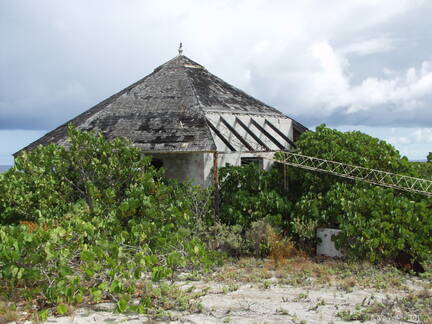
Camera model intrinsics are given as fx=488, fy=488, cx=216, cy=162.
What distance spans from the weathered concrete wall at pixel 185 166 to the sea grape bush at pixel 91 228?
147 cm

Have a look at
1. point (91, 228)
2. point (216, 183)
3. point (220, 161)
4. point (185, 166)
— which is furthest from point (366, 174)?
point (91, 228)

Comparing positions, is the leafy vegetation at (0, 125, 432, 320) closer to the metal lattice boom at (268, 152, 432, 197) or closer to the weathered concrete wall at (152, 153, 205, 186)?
the metal lattice boom at (268, 152, 432, 197)

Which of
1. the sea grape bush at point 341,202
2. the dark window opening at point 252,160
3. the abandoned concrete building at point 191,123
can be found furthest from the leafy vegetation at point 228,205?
the dark window opening at point 252,160

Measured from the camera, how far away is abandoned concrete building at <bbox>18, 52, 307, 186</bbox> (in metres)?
15.7

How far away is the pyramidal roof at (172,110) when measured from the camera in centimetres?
1583

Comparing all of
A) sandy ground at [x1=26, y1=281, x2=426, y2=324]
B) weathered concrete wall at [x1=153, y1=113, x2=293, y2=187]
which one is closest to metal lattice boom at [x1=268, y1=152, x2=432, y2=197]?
weathered concrete wall at [x1=153, y1=113, x2=293, y2=187]

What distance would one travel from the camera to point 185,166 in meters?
16.1

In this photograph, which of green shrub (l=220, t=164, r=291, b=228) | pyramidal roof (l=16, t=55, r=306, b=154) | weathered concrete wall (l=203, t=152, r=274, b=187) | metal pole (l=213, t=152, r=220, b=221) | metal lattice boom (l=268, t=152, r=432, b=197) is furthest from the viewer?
pyramidal roof (l=16, t=55, r=306, b=154)

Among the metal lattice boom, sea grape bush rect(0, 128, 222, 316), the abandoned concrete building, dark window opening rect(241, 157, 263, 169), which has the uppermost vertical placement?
the abandoned concrete building

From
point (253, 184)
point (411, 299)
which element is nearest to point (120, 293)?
point (411, 299)

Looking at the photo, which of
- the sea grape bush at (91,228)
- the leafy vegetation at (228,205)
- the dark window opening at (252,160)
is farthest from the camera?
the dark window opening at (252,160)

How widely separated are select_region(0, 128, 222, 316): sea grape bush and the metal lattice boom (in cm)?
343

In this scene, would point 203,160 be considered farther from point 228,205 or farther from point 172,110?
point 172,110

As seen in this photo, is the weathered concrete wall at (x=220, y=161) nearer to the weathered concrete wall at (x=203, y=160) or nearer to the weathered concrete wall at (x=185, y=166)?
the weathered concrete wall at (x=203, y=160)
